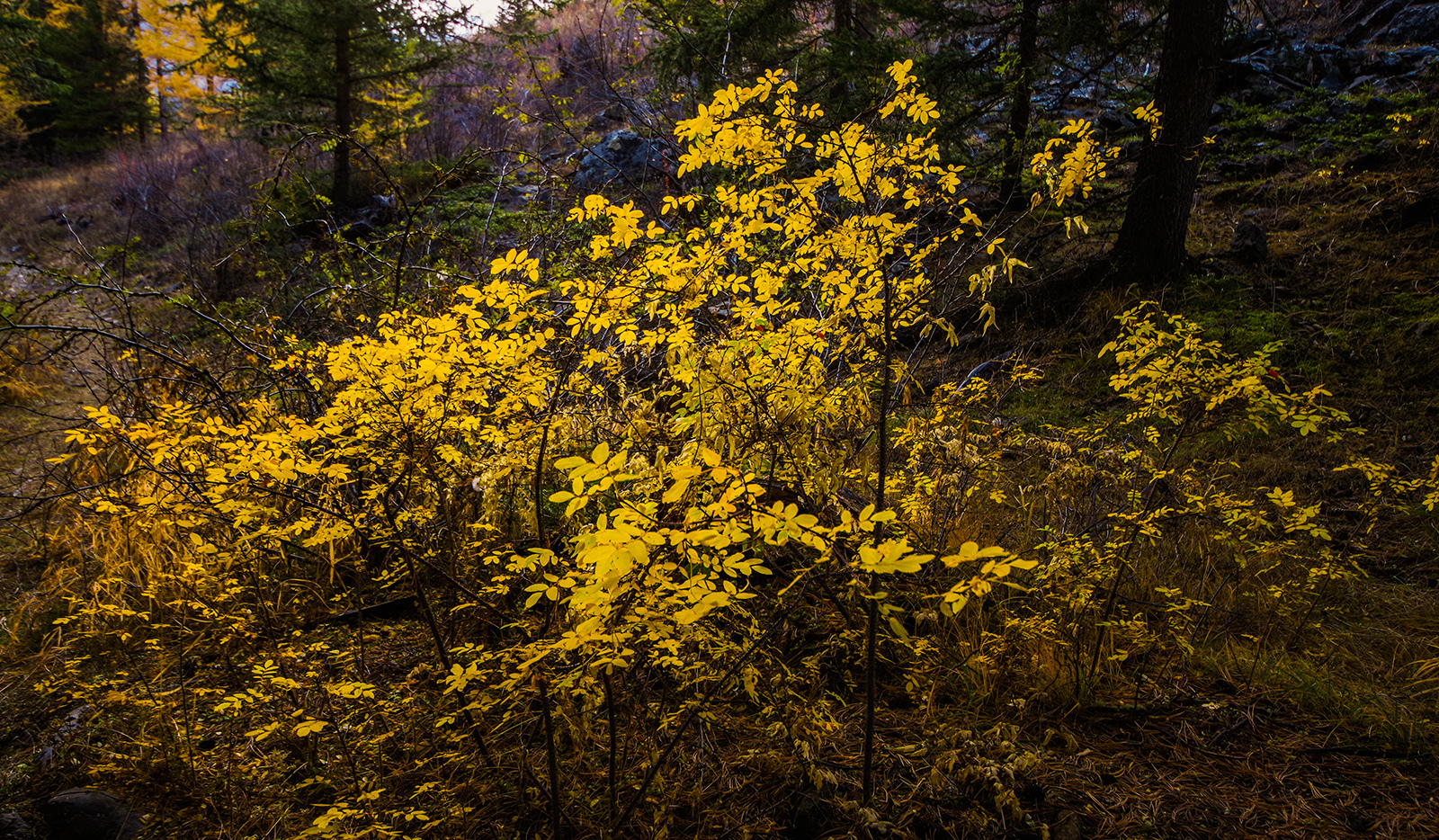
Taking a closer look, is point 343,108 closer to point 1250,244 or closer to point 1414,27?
point 1250,244

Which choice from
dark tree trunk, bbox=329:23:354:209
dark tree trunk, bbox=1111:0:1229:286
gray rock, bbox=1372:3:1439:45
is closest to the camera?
dark tree trunk, bbox=1111:0:1229:286

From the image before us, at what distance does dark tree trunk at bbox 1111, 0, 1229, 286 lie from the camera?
5.39 m

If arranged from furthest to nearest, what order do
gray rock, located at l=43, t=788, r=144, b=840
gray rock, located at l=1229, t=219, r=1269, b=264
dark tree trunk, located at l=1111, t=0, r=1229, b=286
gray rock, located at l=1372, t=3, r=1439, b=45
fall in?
gray rock, located at l=1372, t=3, r=1439, b=45 → gray rock, located at l=1229, t=219, r=1269, b=264 → dark tree trunk, located at l=1111, t=0, r=1229, b=286 → gray rock, located at l=43, t=788, r=144, b=840

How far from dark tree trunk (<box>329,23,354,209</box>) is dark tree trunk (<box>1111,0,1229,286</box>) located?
1071cm

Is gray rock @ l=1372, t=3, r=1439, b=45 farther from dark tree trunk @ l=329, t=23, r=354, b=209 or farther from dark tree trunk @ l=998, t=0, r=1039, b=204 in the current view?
dark tree trunk @ l=329, t=23, r=354, b=209

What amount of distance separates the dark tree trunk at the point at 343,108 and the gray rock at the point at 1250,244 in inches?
464

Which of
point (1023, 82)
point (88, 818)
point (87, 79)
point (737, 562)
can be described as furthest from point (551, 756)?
point (87, 79)

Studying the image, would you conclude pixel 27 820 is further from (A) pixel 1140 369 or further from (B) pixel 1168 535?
(B) pixel 1168 535

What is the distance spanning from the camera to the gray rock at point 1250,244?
5.95 meters

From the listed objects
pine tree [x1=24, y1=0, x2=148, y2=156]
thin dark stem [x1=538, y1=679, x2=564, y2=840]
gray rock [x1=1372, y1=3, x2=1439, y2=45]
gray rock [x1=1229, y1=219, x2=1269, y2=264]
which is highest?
pine tree [x1=24, y1=0, x2=148, y2=156]

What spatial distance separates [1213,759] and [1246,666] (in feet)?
2.18

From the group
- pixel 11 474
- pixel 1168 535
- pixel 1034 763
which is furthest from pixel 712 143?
pixel 11 474

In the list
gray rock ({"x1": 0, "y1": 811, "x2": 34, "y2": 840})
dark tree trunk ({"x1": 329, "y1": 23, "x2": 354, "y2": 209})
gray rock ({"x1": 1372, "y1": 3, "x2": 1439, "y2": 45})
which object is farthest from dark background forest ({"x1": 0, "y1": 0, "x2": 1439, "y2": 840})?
dark tree trunk ({"x1": 329, "y1": 23, "x2": 354, "y2": 209})

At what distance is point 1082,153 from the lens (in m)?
2.00
